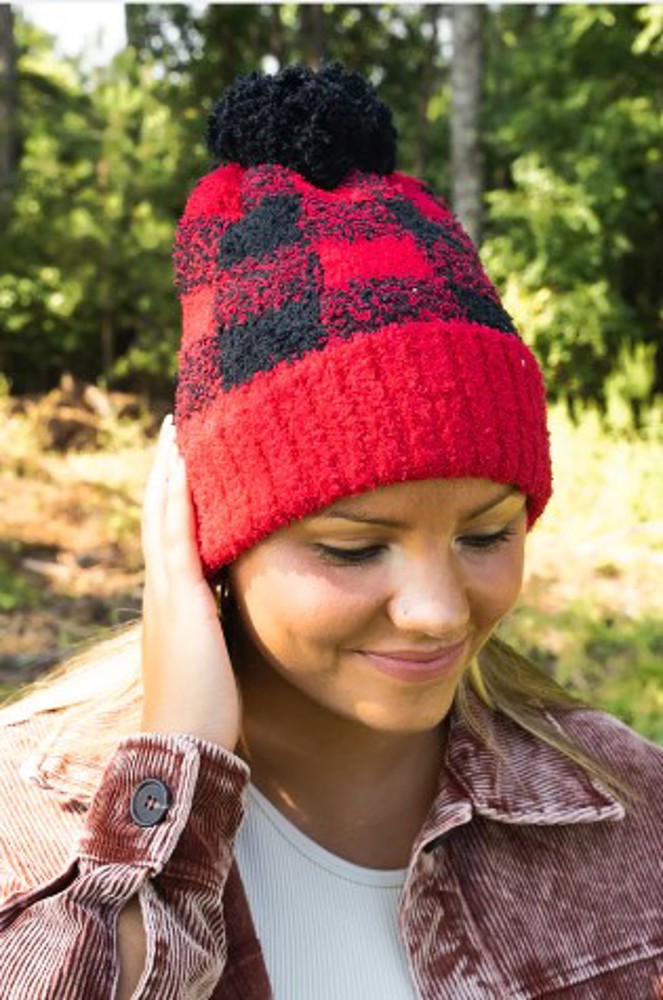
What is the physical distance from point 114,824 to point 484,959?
0.61m

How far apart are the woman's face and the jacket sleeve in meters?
0.18

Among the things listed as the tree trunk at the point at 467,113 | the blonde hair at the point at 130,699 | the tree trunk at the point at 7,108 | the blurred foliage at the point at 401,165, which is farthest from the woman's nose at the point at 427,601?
the tree trunk at the point at 7,108

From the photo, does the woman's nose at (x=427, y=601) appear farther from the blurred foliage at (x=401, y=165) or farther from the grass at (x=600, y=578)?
the blurred foliage at (x=401, y=165)

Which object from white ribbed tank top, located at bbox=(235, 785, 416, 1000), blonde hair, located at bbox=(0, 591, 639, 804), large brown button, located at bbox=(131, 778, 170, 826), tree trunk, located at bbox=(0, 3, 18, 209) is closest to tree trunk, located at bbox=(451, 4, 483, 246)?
tree trunk, located at bbox=(0, 3, 18, 209)

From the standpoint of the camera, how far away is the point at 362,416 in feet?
5.10

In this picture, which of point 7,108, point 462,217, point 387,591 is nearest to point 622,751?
point 387,591

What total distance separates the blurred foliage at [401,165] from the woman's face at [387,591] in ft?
16.5

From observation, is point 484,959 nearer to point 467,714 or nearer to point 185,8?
point 467,714

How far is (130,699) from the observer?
1892mm

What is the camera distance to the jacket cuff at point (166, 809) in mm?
1527

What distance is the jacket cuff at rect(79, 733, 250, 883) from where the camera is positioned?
1.53 m

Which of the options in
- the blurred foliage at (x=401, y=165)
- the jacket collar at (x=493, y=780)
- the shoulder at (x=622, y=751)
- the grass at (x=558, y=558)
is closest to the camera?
the jacket collar at (x=493, y=780)

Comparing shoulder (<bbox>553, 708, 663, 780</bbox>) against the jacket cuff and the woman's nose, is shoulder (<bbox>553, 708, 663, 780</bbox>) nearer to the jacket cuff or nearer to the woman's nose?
the woman's nose

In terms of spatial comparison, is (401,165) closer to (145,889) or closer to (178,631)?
(178,631)
